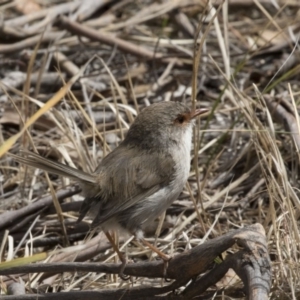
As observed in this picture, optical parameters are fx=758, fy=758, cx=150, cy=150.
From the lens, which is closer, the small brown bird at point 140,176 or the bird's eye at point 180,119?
the small brown bird at point 140,176

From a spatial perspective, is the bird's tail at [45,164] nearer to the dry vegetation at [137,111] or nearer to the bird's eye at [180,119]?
the dry vegetation at [137,111]

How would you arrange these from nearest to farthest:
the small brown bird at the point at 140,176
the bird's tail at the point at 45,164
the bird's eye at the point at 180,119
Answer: the bird's tail at the point at 45,164
the small brown bird at the point at 140,176
the bird's eye at the point at 180,119

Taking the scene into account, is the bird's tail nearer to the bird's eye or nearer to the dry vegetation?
the dry vegetation

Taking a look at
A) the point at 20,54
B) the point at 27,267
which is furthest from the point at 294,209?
the point at 20,54

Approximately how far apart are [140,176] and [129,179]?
62 mm

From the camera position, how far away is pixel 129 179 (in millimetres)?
3969

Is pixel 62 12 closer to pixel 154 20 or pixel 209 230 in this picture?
pixel 154 20

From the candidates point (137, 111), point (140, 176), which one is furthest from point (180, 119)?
point (137, 111)

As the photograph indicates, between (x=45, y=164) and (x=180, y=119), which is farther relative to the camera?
(x=180, y=119)

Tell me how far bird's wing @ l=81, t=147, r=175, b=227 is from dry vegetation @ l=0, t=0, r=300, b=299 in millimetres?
201

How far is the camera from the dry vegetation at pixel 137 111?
13.0 feet

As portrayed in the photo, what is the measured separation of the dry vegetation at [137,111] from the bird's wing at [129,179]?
0.20 meters

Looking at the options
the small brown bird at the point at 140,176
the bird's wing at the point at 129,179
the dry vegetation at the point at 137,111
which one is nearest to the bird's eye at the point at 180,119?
the small brown bird at the point at 140,176

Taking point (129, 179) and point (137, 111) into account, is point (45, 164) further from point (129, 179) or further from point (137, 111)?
point (137, 111)
